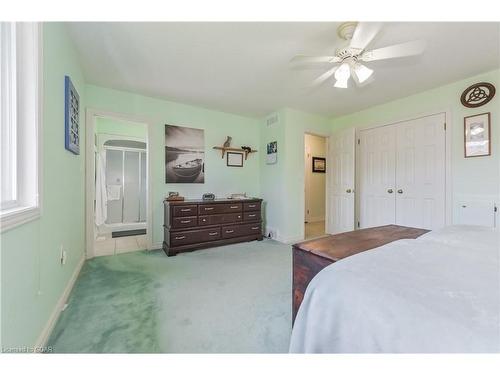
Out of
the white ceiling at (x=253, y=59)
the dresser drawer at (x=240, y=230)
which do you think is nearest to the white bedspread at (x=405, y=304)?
the white ceiling at (x=253, y=59)

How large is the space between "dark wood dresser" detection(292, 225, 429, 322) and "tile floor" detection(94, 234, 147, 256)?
9.11ft

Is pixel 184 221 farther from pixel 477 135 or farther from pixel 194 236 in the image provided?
pixel 477 135

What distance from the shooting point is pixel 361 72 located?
191 cm

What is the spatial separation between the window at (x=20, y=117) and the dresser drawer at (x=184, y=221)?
180cm

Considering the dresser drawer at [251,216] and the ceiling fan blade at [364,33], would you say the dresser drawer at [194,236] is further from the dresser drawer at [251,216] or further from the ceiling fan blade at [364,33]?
the ceiling fan blade at [364,33]

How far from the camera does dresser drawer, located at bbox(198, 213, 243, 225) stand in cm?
324

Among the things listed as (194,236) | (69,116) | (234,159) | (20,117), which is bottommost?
(194,236)

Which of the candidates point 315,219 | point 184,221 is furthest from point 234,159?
point 315,219

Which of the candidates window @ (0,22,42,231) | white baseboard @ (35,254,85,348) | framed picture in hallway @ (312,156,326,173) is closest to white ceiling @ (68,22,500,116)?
window @ (0,22,42,231)

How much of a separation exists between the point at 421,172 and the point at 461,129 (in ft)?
2.23

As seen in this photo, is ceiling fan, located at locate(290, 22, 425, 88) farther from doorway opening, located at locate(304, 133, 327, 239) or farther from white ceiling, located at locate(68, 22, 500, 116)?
doorway opening, located at locate(304, 133, 327, 239)

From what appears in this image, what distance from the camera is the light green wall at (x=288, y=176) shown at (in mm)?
3727

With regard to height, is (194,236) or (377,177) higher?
(377,177)
